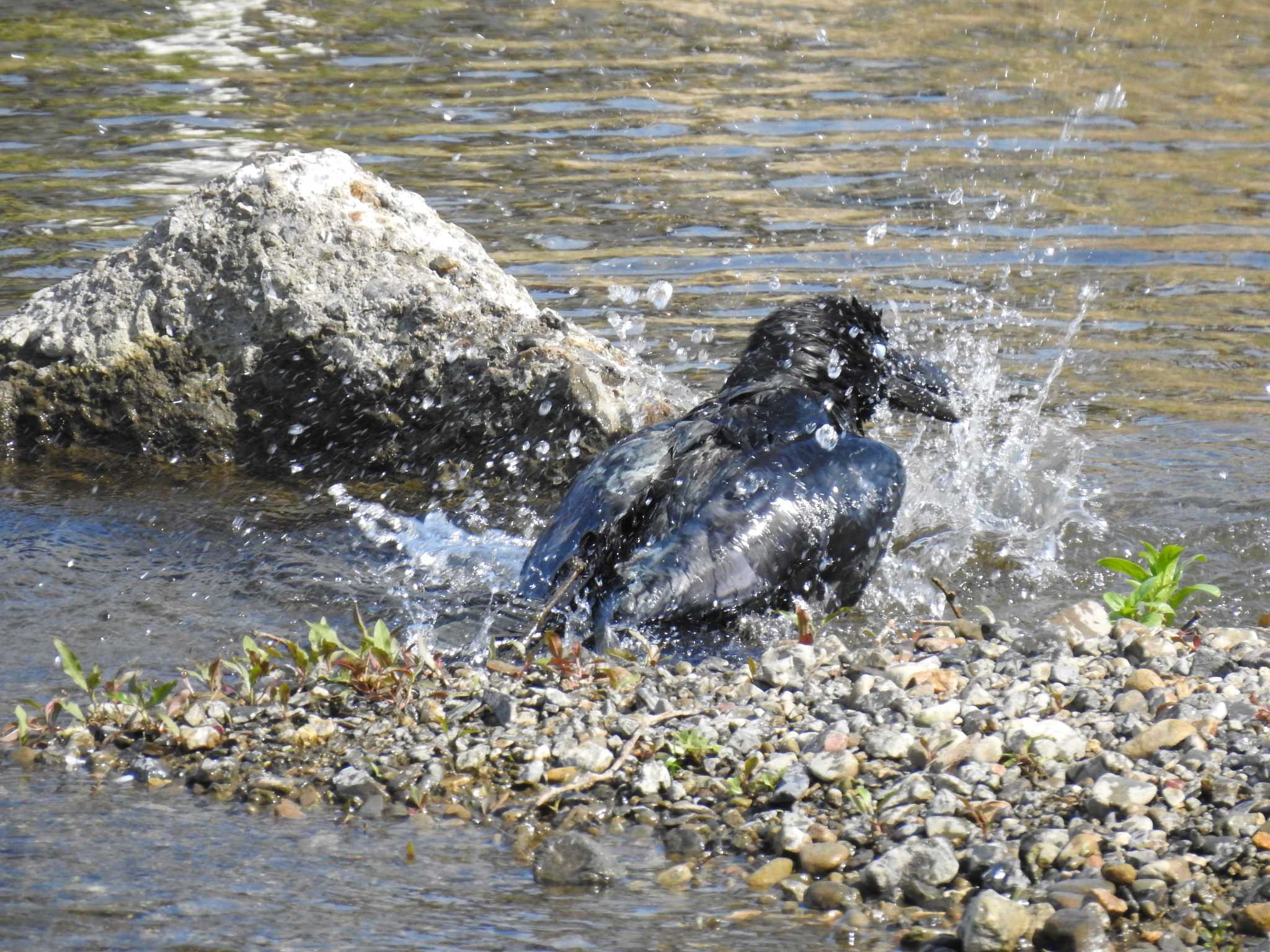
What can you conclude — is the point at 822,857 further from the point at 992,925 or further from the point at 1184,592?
the point at 1184,592

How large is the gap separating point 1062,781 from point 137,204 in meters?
8.19

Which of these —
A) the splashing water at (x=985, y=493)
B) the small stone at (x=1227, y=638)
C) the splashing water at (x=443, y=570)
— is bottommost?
the splashing water at (x=443, y=570)

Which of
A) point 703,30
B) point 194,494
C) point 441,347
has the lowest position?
point 194,494

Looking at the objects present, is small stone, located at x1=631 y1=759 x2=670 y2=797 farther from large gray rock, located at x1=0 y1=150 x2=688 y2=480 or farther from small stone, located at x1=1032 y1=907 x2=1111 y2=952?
large gray rock, located at x1=0 y1=150 x2=688 y2=480

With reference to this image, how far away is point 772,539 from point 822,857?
1.75 meters

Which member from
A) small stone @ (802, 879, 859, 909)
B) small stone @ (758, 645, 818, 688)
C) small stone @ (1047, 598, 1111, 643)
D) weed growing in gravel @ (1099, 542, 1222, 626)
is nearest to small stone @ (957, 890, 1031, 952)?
small stone @ (802, 879, 859, 909)

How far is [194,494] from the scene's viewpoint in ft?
21.1

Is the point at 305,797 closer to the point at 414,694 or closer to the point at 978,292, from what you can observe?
the point at 414,694

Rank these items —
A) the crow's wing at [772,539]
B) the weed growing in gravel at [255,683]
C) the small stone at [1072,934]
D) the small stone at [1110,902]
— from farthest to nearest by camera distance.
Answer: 1. the crow's wing at [772,539]
2. the weed growing in gravel at [255,683]
3. the small stone at [1110,902]
4. the small stone at [1072,934]

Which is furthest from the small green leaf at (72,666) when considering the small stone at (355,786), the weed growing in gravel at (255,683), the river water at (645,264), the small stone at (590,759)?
the small stone at (590,759)

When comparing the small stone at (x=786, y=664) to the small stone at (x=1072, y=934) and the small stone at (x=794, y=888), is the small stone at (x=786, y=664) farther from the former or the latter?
the small stone at (x=1072, y=934)

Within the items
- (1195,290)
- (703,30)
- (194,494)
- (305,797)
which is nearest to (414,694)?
(305,797)

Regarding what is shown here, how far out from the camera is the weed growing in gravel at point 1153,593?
4.70m

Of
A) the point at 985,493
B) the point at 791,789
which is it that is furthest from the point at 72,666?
the point at 985,493
